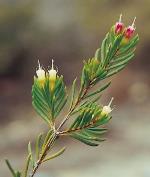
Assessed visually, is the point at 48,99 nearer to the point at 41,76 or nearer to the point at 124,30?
the point at 41,76

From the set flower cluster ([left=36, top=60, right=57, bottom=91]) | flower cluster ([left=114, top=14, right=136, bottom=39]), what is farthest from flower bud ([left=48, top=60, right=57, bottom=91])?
flower cluster ([left=114, top=14, right=136, bottom=39])

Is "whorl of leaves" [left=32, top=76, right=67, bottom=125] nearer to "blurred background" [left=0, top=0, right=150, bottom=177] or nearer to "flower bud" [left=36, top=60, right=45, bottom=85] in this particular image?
"flower bud" [left=36, top=60, right=45, bottom=85]

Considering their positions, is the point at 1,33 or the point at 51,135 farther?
the point at 1,33

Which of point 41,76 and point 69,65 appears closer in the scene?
point 41,76

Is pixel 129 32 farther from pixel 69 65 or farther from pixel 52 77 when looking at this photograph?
pixel 69 65

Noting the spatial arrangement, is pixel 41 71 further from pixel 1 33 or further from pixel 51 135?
pixel 1 33

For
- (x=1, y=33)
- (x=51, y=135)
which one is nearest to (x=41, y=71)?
(x=51, y=135)

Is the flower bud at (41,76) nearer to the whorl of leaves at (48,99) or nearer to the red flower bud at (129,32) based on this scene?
the whorl of leaves at (48,99)

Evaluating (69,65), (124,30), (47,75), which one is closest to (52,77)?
(47,75)

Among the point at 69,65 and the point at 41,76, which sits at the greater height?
the point at 69,65
